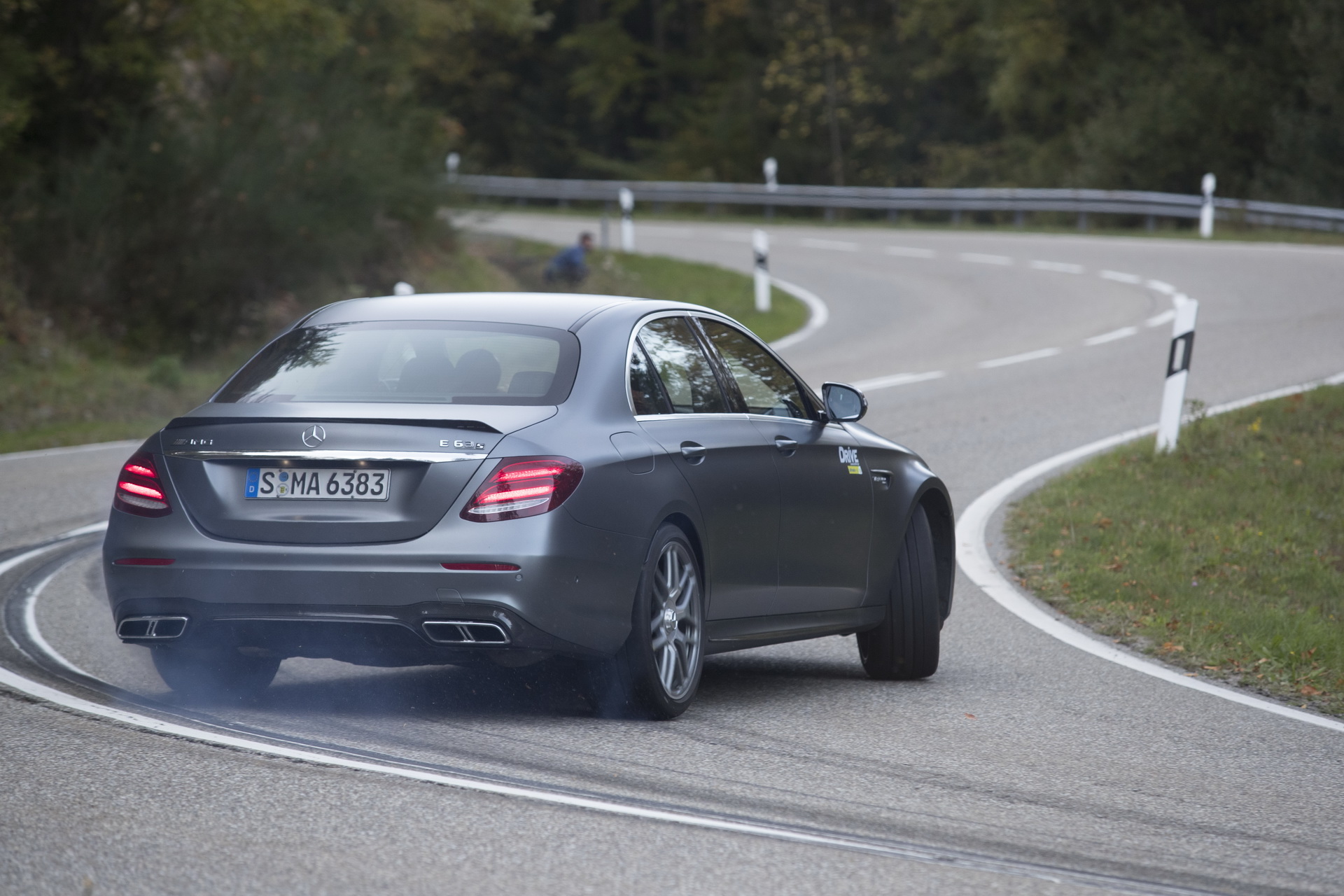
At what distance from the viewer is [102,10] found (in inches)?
833

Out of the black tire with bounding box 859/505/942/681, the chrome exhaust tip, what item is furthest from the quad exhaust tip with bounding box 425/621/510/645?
the black tire with bounding box 859/505/942/681

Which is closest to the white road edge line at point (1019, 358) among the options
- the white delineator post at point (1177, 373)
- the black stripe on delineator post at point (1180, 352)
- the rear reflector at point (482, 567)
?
the white delineator post at point (1177, 373)

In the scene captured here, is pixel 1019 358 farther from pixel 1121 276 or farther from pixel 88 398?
pixel 88 398

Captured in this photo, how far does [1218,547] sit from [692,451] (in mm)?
5088

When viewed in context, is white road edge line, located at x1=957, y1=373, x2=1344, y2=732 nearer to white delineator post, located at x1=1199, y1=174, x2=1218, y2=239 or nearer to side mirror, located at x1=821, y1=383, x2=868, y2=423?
side mirror, located at x1=821, y1=383, x2=868, y2=423

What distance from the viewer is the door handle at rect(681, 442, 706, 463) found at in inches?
252

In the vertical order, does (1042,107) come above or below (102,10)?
below

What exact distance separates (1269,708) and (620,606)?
9.07 ft

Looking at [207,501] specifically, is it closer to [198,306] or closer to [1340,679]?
[1340,679]

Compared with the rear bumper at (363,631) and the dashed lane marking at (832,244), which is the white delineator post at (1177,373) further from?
the dashed lane marking at (832,244)

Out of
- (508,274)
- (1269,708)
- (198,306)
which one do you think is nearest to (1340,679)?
(1269,708)

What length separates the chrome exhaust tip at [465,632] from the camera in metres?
5.72

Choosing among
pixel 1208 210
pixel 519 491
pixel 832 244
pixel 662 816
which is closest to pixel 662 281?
pixel 832 244

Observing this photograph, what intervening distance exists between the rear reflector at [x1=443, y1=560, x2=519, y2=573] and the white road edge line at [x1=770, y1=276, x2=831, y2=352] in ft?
46.2
